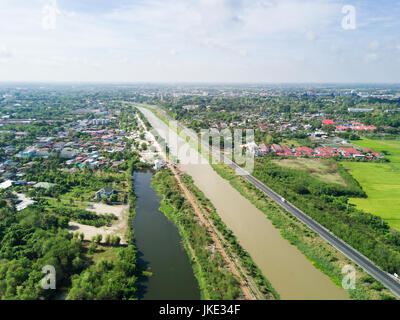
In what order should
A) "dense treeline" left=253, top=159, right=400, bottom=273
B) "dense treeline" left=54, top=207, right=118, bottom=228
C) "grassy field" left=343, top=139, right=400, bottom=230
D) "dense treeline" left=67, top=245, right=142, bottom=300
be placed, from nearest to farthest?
"dense treeline" left=67, top=245, right=142, bottom=300 < "dense treeline" left=253, top=159, right=400, bottom=273 < "dense treeline" left=54, top=207, right=118, bottom=228 < "grassy field" left=343, top=139, right=400, bottom=230

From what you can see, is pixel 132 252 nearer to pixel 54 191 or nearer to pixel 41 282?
pixel 41 282

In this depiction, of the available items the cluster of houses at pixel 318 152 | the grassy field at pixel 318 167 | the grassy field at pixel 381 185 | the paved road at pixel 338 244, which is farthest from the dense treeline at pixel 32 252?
the cluster of houses at pixel 318 152

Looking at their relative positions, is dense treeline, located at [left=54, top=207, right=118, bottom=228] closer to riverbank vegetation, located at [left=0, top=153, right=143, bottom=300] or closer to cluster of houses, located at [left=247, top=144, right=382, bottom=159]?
riverbank vegetation, located at [left=0, top=153, right=143, bottom=300]

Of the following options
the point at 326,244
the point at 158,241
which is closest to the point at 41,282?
the point at 158,241

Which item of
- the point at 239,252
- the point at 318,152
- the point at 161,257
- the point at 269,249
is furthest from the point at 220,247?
the point at 318,152

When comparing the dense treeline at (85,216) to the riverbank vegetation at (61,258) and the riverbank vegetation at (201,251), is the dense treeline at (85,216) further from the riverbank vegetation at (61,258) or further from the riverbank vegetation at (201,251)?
the riverbank vegetation at (201,251)

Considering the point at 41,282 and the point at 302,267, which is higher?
the point at 41,282

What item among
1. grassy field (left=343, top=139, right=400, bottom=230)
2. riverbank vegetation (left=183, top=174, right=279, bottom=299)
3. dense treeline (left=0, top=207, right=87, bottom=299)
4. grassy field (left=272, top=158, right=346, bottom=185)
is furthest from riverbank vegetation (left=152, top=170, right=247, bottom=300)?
grassy field (left=272, top=158, right=346, bottom=185)
